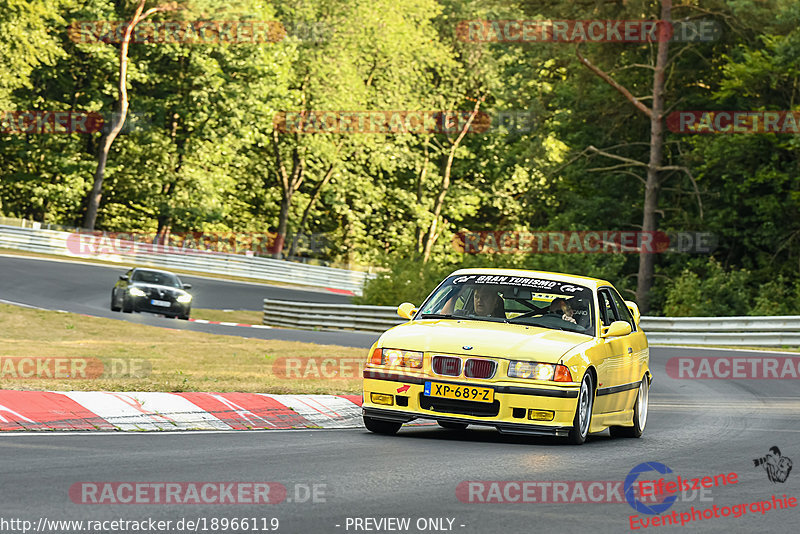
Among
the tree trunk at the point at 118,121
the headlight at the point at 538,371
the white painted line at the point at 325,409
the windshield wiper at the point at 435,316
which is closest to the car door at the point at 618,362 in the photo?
the headlight at the point at 538,371

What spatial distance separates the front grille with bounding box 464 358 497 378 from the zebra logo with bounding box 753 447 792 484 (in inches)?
87.2

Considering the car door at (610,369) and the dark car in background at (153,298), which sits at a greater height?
the car door at (610,369)

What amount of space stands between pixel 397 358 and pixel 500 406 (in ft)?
3.27

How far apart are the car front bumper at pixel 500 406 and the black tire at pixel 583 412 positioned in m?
0.14

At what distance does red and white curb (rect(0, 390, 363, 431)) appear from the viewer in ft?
33.2

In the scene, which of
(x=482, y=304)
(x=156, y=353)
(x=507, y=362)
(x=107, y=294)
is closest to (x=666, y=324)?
(x=156, y=353)

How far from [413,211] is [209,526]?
62404mm

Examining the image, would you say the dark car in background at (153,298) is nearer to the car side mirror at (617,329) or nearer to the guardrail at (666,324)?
the guardrail at (666,324)

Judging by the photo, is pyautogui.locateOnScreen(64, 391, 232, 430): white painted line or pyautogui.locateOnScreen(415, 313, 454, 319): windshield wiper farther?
Result: pyautogui.locateOnScreen(415, 313, 454, 319): windshield wiper

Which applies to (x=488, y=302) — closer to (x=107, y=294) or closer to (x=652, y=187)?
(x=652, y=187)

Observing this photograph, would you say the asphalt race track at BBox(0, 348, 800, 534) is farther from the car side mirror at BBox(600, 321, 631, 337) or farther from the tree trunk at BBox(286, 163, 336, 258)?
the tree trunk at BBox(286, 163, 336, 258)

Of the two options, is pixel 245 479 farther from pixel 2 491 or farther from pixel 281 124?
pixel 281 124

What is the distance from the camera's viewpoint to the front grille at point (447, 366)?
33.0ft

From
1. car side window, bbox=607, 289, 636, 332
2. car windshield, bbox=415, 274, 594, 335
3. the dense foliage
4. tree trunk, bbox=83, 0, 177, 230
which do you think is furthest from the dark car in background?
tree trunk, bbox=83, 0, 177, 230
